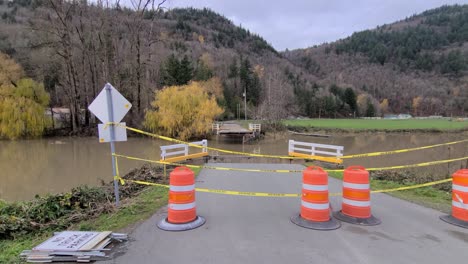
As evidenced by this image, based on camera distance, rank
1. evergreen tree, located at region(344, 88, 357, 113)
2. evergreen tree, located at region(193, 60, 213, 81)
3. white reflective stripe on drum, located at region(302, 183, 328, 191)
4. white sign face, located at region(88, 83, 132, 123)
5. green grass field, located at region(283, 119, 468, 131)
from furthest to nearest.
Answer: evergreen tree, located at region(344, 88, 357, 113) < evergreen tree, located at region(193, 60, 213, 81) < green grass field, located at region(283, 119, 468, 131) < white sign face, located at region(88, 83, 132, 123) < white reflective stripe on drum, located at region(302, 183, 328, 191)

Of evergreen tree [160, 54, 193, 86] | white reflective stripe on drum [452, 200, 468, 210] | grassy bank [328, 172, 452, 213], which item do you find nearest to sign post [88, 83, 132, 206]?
white reflective stripe on drum [452, 200, 468, 210]

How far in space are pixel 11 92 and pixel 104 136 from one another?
120 feet

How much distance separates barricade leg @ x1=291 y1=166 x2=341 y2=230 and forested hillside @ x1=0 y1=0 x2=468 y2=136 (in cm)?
3643

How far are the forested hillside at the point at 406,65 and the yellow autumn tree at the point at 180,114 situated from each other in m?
96.1

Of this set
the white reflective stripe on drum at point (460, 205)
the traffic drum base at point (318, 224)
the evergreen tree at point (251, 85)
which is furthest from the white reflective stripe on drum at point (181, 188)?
the evergreen tree at point (251, 85)

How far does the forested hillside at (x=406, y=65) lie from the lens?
124438 millimetres

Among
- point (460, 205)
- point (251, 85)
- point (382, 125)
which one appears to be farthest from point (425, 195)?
point (251, 85)

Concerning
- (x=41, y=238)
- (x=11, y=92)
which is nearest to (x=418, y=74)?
(x=11, y=92)

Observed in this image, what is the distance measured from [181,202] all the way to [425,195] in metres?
7.34

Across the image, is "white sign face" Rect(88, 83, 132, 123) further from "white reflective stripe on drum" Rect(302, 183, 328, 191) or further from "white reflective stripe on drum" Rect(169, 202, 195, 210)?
"white reflective stripe on drum" Rect(302, 183, 328, 191)

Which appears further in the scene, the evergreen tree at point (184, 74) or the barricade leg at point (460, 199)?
the evergreen tree at point (184, 74)

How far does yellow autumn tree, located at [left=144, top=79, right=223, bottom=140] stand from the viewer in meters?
35.7

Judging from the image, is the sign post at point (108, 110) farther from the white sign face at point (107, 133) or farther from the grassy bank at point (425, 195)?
the grassy bank at point (425, 195)

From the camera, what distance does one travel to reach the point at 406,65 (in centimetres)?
14525
